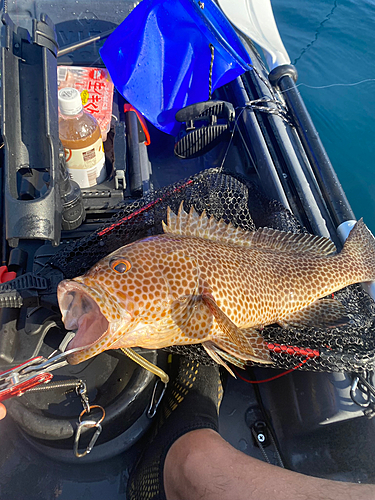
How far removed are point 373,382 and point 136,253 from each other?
2263 mm

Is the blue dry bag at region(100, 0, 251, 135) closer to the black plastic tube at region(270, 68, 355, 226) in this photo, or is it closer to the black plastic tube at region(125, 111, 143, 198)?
the black plastic tube at region(125, 111, 143, 198)

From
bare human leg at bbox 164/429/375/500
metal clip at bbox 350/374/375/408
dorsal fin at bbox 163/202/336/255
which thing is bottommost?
bare human leg at bbox 164/429/375/500

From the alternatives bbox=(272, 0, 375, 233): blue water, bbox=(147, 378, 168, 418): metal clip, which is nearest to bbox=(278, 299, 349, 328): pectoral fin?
bbox=(147, 378, 168, 418): metal clip

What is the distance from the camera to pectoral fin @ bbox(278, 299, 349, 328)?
2.64m

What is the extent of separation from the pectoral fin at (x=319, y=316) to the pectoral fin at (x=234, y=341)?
466mm

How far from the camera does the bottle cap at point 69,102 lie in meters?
2.80

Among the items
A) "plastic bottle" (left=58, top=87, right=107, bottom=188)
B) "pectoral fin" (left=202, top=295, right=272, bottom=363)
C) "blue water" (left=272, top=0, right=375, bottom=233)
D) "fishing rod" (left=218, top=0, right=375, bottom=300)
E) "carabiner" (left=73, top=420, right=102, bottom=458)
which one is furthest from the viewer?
"blue water" (left=272, top=0, right=375, bottom=233)

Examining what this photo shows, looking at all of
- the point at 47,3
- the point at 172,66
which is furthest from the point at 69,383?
the point at 47,3

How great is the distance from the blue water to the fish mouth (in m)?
5.99

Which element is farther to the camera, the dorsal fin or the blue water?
the blue water

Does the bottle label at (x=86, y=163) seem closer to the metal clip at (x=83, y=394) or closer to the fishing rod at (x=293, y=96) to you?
the metal clip at (x=83, y=394)

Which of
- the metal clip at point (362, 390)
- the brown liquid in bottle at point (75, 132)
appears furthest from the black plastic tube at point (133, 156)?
the metal clip at point (362, 390)

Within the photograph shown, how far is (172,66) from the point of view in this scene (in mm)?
4633

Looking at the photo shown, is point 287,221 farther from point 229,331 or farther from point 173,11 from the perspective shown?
point 173,11
